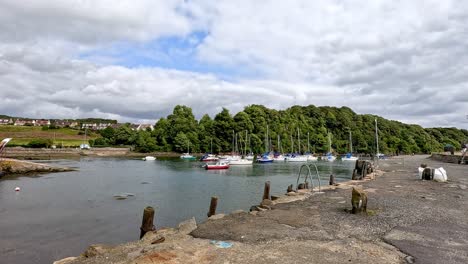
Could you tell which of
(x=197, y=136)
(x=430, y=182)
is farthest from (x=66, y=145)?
(x=430, y=182)

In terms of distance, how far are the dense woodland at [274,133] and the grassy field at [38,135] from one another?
34.4 feet

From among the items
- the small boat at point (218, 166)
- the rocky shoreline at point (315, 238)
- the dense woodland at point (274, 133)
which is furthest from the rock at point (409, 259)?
the dense woodland at point (274, 133)

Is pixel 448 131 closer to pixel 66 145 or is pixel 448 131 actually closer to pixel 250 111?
pixel 250 111

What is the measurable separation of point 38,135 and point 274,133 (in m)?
95.3

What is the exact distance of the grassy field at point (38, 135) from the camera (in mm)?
123688

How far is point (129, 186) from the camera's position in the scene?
42.3 m

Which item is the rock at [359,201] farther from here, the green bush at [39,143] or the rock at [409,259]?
the green bush at [39,143]

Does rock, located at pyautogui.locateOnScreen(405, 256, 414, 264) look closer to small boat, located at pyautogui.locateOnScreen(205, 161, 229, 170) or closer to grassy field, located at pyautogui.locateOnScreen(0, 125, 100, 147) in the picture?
small boat, located at pyautogui.locateOnScreen(205, 161, 229, 170)

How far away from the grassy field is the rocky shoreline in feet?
414

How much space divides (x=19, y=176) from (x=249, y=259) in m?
53.6

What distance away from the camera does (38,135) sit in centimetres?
13612

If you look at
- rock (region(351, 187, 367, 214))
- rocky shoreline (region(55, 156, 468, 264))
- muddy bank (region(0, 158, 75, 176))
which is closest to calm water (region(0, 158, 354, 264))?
muddy bank (region(0, 158, 75, 176))

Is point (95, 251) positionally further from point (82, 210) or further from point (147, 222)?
point (82, 210)

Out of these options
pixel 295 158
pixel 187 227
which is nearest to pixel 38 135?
pixel 295 158
